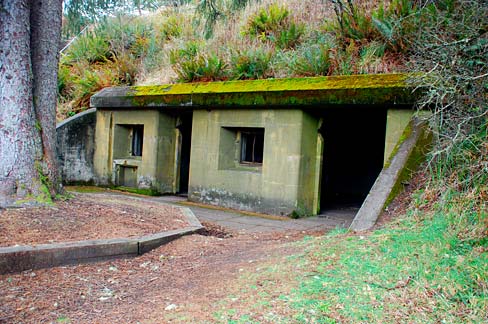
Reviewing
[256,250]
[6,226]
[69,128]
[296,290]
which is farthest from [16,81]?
[69,128]

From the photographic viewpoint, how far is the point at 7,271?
431 cm

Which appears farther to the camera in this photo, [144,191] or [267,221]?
[144,191]

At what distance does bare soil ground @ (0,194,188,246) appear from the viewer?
16.5 ft

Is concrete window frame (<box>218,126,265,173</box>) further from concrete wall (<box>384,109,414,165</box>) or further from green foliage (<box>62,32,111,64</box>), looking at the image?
green foliage (<box>62,32,111,64</box>)

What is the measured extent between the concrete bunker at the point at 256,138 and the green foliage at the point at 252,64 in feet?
2.89

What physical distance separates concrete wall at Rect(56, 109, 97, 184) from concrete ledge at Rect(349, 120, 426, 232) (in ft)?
26.6

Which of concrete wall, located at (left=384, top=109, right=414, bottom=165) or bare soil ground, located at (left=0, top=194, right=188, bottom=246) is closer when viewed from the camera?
bare soil ground, located at (left=0, top=194, right=188, bottom=246)

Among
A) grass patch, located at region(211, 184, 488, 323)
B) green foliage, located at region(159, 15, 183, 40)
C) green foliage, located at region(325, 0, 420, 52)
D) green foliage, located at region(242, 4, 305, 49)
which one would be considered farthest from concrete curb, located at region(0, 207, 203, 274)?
green foliage, located at region(159, 15, 183, 40)

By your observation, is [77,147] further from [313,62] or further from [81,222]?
[81,222]

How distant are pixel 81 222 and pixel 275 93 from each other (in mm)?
4317

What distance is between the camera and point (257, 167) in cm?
950

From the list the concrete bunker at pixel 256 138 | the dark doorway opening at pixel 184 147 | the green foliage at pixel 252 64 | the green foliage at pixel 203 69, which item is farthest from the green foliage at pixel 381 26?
the dark doorway opening at pixel 184 147

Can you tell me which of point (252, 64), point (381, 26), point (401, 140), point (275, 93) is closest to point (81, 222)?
point (275, 93)

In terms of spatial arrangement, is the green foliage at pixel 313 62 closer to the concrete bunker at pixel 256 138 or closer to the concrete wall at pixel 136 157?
the concrete bunker at pixel 256 138
